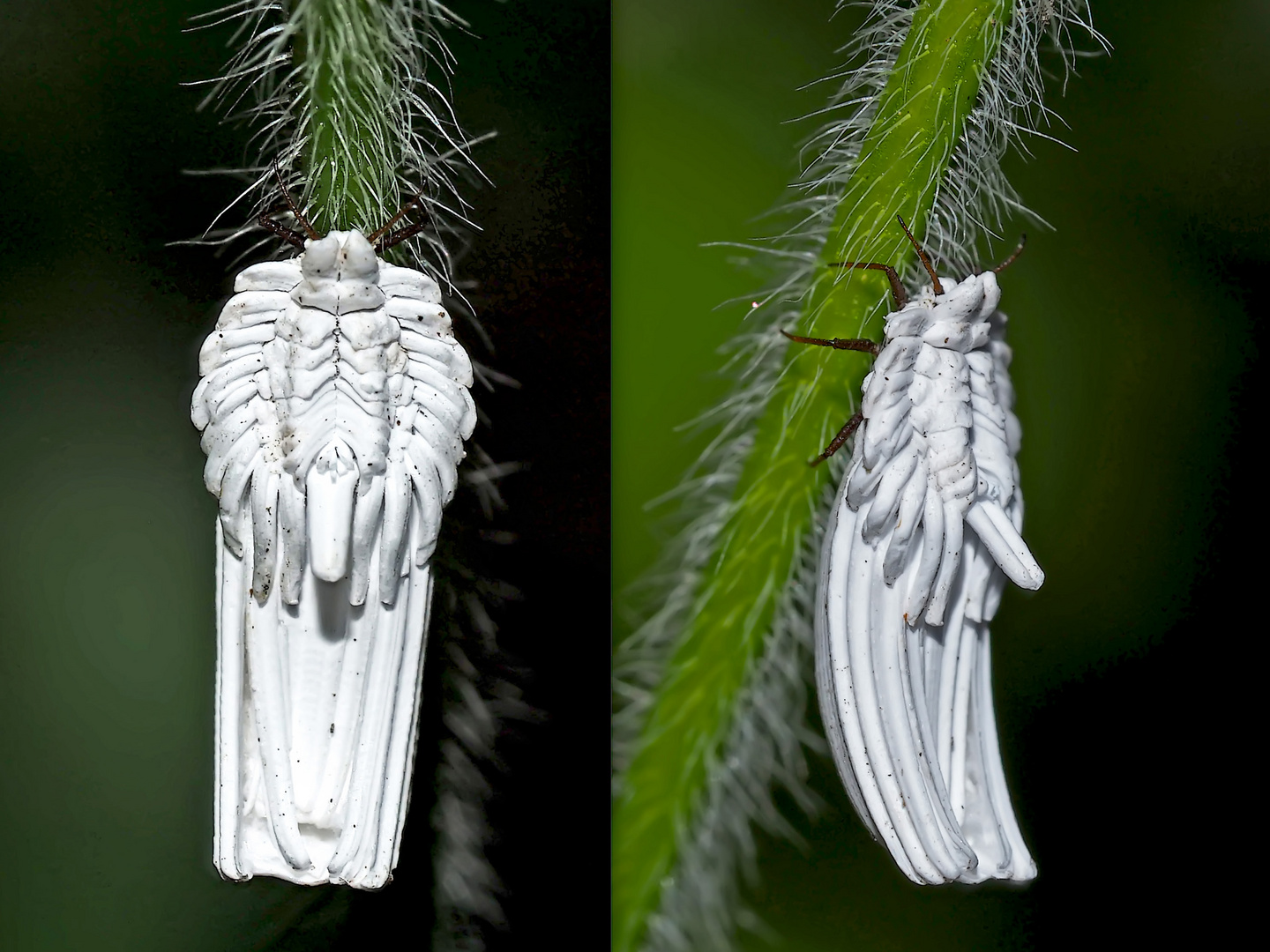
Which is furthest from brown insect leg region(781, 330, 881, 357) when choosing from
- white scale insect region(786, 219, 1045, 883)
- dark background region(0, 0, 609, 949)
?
dark background region(0, 0, 609, 949)

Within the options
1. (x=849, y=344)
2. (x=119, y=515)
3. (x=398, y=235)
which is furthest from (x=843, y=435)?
(x=119, y=515)

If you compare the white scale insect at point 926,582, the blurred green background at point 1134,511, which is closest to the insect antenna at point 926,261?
the white scale insect at point 926,582

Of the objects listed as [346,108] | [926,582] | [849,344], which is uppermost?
[346,108]

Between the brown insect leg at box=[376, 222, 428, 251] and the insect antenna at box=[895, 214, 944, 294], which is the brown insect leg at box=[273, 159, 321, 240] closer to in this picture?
the brown insect leg at box=[376, 222, 428, 251]

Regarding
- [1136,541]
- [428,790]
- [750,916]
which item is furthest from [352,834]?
[1136,541]

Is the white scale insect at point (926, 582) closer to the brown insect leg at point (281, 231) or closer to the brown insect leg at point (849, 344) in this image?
the brown insect leg at point (849, 344)

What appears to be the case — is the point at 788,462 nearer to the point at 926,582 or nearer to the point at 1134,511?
the point at 926,582
